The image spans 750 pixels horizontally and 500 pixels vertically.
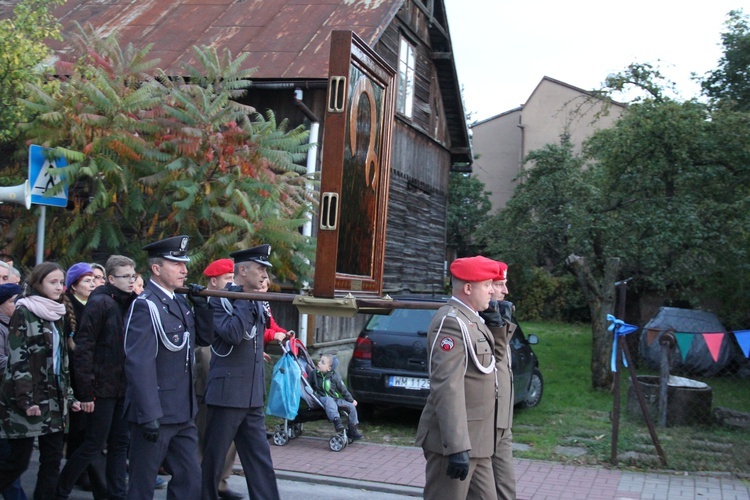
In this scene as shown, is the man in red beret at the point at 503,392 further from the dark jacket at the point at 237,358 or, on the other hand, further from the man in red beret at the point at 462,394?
the dark jacket at the point at 237,358

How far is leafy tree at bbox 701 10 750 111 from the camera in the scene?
50.0 ft

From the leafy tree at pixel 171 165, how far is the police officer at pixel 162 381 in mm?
3357

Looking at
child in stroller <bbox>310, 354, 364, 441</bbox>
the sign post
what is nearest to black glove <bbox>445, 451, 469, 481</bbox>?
child in stroller <bbox>310, 354, 364, 441</bbox>

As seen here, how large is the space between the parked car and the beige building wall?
76.2 ft

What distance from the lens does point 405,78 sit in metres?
17.3

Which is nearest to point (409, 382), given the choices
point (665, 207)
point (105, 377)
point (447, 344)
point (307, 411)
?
point (307, 411)

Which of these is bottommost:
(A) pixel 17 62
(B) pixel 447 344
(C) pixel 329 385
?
(C) pixel 329 385

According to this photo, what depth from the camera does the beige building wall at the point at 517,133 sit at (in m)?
33.8

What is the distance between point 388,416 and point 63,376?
5.92m

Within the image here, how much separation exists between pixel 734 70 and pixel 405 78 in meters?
6.51

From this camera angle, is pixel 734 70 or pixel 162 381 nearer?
pixel 162 381

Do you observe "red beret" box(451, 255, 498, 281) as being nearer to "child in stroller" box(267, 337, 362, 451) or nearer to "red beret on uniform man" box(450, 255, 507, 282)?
"red beret on uniform man" box(450, 255, 507, 282)

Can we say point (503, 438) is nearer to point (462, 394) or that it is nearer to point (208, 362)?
point (462, 394)

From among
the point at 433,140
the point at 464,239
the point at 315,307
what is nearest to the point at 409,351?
the point at 315,307
